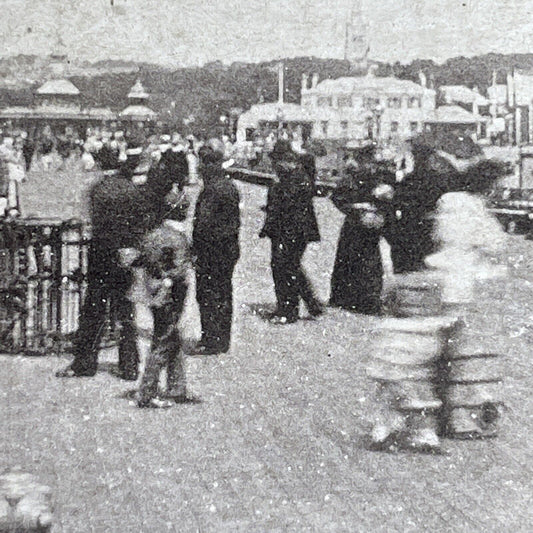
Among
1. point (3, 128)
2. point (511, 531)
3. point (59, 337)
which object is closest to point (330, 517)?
point (511, 531)

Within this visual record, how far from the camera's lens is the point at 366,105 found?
4809 millimetres

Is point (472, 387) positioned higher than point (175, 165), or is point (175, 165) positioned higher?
point (175, 165)

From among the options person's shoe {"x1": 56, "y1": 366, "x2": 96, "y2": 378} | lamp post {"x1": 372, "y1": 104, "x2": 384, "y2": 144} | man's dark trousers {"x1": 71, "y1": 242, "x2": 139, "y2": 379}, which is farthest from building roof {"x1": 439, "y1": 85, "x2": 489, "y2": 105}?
person's shoe {"x1": 56, "y1": 366, "x2": 96, "y2": 378}

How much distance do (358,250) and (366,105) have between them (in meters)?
0.67

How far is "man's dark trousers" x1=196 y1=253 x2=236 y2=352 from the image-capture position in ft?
15.7

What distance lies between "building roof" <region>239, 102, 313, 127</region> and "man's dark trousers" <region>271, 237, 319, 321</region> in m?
0.55

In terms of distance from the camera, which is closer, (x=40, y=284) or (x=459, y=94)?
(x=459, y=94)

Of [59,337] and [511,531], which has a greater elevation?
[59,337]

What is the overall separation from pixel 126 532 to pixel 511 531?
164 centimetres

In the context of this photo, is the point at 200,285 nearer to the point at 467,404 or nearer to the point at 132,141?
the point at 132,141

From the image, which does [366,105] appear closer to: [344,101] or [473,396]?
[344,101]

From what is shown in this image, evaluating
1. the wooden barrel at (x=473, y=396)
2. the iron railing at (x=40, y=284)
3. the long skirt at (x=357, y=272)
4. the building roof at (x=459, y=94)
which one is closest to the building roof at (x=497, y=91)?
the building roof at (x=459, y=94)

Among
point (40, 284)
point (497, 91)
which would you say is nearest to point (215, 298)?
point (40, 284)

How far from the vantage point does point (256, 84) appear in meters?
4.84
